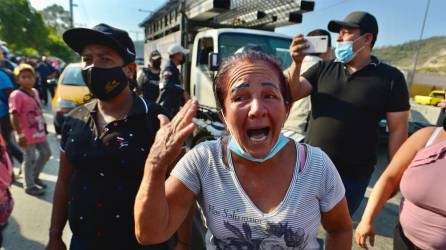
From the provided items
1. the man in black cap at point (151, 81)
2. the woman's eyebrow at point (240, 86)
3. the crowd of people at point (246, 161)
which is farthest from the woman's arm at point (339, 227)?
the man in black cap at point (151, 81)

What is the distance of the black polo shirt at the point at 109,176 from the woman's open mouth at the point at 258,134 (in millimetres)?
633

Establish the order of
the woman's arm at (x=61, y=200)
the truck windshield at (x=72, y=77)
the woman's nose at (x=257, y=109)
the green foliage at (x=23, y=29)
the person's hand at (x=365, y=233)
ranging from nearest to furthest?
the woman's nose at (x=257, y=109) < the woman's arm at (x=61, y=200) < the person's hand at (x=365, y=233) < the truck windshield at (x=72, y=77) < the green foliage at (x=23, y=29)

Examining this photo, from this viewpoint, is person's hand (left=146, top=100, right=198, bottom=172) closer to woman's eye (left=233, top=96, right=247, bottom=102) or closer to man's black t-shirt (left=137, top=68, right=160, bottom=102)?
woman's eye (left=233, top=96, right=247, bottom=102)

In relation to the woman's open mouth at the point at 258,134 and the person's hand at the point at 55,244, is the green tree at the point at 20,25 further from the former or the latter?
the woman's open mouth at the point at 258,134

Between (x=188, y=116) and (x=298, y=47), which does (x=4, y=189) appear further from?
(x=298, y=47)

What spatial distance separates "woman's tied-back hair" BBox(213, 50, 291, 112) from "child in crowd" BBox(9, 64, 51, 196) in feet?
11.7

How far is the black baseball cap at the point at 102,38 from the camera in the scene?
1669mm

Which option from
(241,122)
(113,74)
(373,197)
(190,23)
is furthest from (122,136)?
(190,23)

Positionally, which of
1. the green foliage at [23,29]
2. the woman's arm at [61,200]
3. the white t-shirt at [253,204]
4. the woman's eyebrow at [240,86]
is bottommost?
the woman's arm at [61,200]

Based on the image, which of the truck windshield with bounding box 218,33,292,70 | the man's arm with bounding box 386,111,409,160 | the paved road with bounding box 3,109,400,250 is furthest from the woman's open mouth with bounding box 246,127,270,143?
the truck windshield with bounding box 218,33,292,70

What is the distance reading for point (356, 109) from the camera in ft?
7.94

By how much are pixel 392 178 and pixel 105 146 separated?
160 cm

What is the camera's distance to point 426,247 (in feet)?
5.38

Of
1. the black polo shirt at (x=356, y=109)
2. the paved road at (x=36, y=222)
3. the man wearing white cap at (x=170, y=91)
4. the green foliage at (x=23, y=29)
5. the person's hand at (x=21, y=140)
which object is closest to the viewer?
the black polo shirt at (x=356, y=109)
